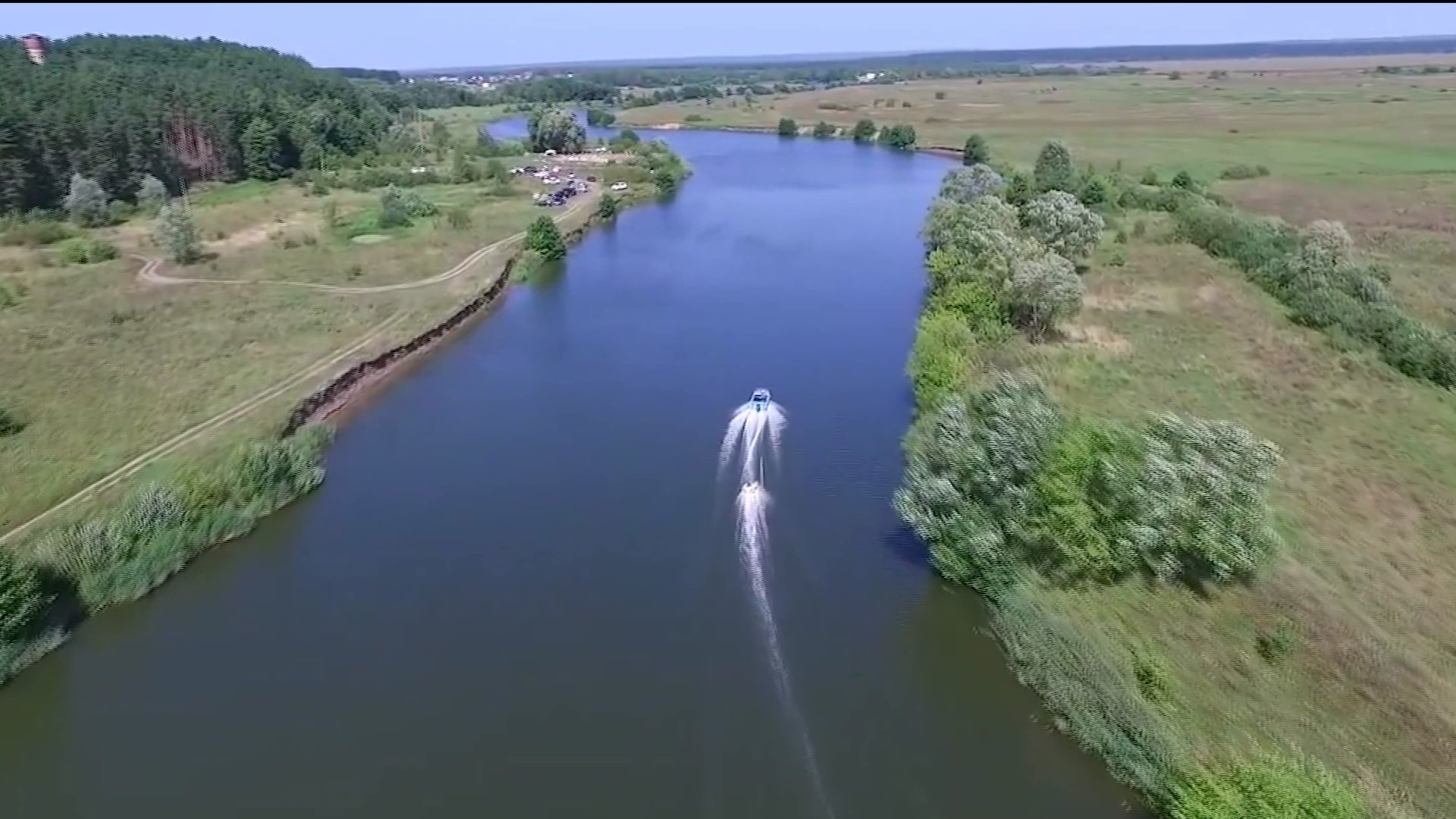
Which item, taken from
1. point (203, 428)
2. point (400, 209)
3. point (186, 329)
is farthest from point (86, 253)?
point (203, 428)

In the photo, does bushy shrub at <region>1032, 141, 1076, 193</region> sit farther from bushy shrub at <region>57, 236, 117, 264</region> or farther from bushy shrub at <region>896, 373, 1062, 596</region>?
bushy shrub at <region>57, 236, 117, 264</region>

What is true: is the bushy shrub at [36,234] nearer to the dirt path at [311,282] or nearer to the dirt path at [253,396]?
the dirt path at [253,396]

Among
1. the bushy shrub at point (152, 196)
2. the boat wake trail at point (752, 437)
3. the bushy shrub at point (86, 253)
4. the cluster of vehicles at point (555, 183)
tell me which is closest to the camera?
the boat wake trail at point (752, 437)

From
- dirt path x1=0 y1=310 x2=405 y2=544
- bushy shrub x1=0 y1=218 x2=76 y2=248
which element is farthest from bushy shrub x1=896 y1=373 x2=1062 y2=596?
bushy shrub x1=0 y1=218 x2=76 y2=248

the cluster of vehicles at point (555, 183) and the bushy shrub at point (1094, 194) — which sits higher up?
the bushy shrub at point (1094, 194)

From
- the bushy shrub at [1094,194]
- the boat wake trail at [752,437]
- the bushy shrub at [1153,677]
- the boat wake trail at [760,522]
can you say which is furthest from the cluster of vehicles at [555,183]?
the bushy shrub at [1153,677]

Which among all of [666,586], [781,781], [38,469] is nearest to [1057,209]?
[666,586]

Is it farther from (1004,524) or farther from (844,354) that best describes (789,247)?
(1004,524)
